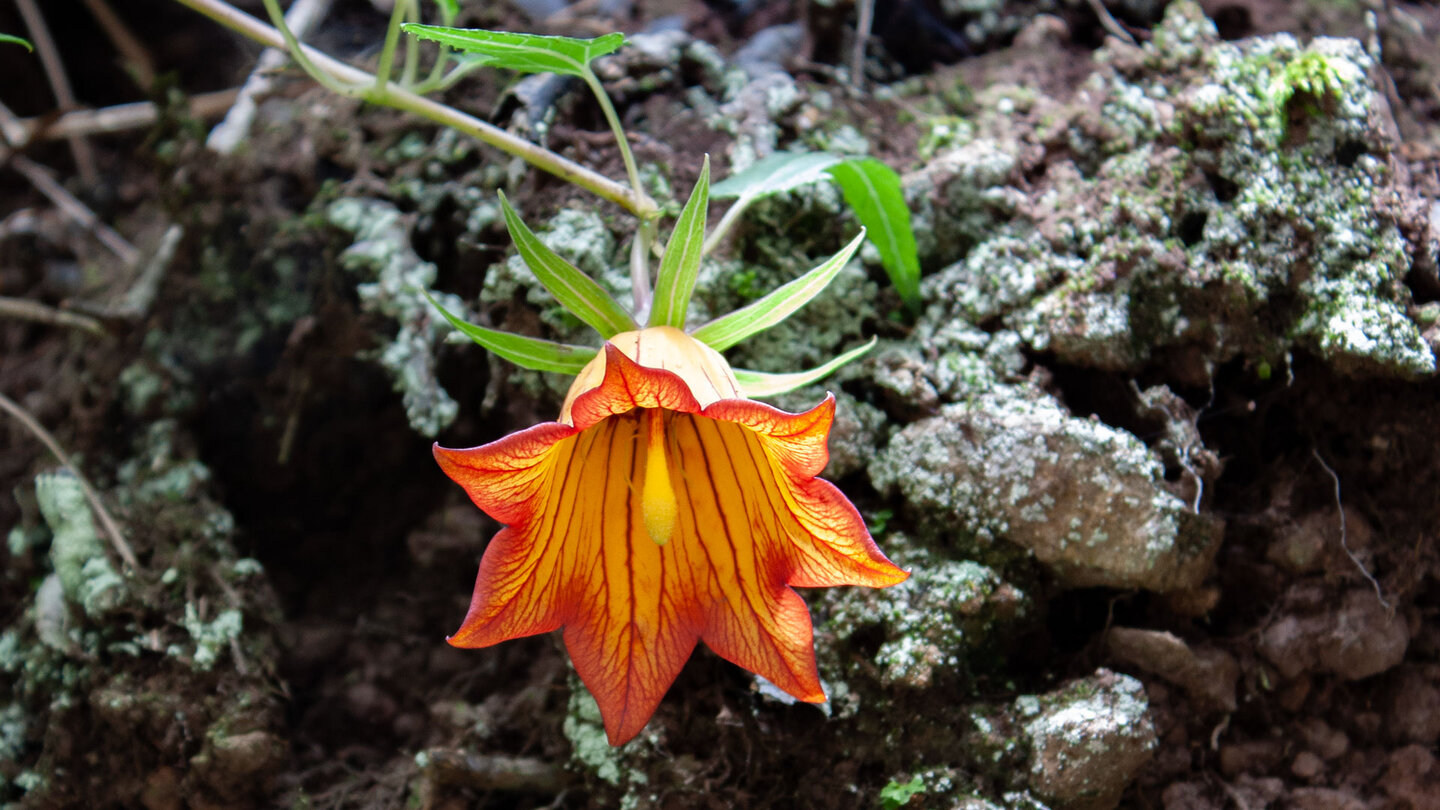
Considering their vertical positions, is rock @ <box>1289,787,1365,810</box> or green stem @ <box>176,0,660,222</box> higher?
green stem @ <box>176,0,660,222</box>

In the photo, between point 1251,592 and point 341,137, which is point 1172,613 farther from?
point 341,137

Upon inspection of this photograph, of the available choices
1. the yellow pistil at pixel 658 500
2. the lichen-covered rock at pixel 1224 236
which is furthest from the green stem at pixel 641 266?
the lichen-covered rock at pixel 1224 236

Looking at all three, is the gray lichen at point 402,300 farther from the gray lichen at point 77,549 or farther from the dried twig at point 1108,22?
the dried twig at point 1108,22

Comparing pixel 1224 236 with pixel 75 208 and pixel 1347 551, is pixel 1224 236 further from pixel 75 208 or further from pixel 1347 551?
pixel 75 208

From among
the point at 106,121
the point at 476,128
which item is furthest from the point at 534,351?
the point at 106,121

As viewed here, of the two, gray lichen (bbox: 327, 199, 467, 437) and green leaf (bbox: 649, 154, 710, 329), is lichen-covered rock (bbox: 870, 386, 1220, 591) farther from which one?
gray lichen (bbox: 327, 199, 467, 437)

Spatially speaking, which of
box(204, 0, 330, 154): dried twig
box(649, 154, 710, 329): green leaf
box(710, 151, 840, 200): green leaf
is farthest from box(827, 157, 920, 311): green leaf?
box(204, 0, 330, 154): dried twig

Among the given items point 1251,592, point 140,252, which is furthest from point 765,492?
point 140,252
